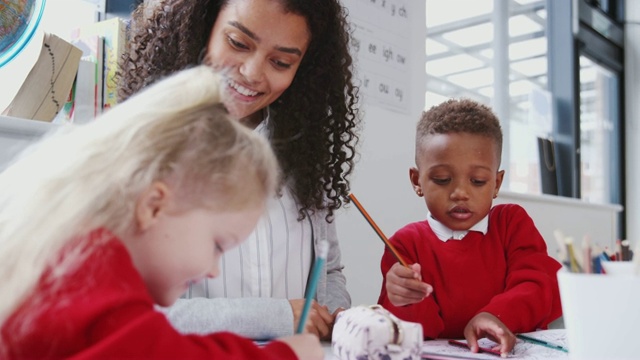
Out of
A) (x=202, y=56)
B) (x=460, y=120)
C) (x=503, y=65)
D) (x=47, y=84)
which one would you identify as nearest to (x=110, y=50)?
(x=47, y=84)

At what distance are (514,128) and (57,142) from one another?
2.68m

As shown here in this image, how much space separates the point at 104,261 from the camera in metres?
0.40

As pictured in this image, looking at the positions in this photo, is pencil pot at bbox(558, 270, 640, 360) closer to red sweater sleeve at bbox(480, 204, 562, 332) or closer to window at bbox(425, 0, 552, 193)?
red sweater sleeve at bbox(480, 204, 562, 332)

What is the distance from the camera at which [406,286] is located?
92 centimetres

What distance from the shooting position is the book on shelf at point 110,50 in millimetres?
1235

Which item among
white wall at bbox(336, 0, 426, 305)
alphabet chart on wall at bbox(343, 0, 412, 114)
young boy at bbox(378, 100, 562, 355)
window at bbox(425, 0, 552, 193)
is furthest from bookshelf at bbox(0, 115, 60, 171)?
window at bbox(425, 0, 552, 193)

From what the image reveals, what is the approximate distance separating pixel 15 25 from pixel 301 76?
509 mm

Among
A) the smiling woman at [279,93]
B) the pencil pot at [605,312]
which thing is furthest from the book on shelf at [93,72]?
the pencil pot at [605,312]

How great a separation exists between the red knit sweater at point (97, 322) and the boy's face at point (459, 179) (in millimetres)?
746

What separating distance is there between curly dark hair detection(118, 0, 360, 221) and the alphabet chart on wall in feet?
2.04

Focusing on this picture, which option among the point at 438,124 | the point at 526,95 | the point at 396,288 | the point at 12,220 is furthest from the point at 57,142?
the point at 526,95

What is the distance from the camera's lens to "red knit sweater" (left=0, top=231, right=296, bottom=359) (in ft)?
1.23

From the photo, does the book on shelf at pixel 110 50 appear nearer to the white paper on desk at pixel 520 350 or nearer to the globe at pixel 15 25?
the globe at pixel 15 25

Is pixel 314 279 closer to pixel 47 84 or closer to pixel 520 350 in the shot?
pixel 520 350
